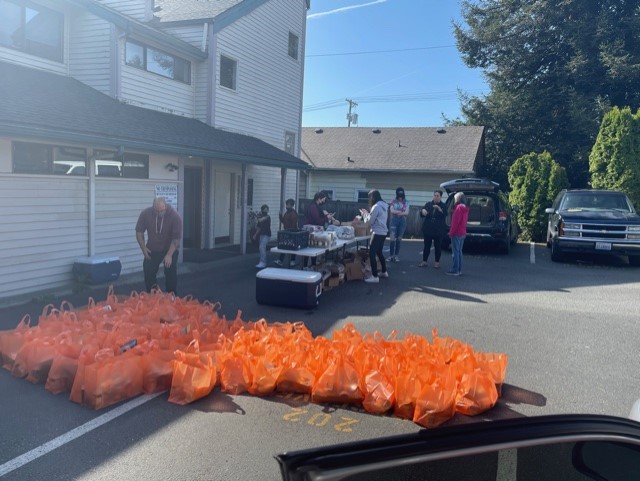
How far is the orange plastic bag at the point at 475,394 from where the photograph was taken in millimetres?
4621

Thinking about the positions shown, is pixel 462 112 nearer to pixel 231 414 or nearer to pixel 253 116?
pixel 253 116

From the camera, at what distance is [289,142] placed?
20.5 m

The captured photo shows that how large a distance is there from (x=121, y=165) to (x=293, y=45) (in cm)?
1153

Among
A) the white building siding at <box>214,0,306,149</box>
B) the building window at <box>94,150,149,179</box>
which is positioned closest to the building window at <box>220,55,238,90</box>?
the white building siding at <box>214,0,306,149</box>

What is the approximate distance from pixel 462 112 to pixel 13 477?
3252 centimetres

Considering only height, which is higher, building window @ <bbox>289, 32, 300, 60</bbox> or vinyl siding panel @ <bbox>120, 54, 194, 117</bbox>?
building window @ <bbox>289, 32, 300, 60</bbox>

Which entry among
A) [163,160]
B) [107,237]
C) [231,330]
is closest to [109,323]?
[231,330]

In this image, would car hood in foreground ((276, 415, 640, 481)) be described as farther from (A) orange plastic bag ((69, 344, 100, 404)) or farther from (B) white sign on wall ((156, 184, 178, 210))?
(B) white sign on wall ((156, 184, 178, 210))

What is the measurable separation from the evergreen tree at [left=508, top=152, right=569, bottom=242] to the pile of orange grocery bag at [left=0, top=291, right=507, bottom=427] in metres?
16.8

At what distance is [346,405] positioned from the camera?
480 cm

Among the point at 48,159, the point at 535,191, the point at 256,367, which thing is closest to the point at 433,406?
the point at 256,367

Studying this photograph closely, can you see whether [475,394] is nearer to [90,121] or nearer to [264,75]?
[90,121]

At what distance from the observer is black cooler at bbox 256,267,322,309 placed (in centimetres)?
827

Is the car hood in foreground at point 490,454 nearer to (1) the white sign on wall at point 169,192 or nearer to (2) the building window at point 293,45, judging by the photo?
(1) the white sign on wall at point 169,192
